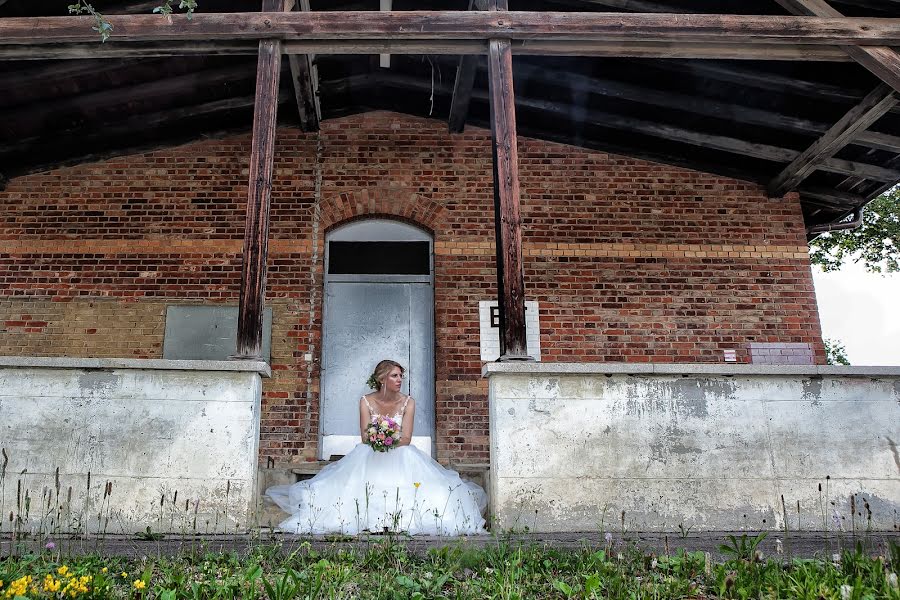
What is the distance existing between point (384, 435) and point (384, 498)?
50cm

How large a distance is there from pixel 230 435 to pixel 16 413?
1.37 metres

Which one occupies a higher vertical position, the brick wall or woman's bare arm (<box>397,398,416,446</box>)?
the brick wall

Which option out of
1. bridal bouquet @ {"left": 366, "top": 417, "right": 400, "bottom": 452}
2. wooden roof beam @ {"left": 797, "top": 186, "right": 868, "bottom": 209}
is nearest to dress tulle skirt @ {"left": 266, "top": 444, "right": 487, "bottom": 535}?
bridal bouquet @ {"left": 366, "top": 417, "right": 400, "bottom": 452}

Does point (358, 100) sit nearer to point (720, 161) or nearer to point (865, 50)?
point (720, 161)

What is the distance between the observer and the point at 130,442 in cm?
455

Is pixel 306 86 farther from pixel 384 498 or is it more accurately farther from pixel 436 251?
pixel 384 498

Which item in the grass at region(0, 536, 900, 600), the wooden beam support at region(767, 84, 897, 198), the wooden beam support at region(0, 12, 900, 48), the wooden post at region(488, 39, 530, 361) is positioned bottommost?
the grass at region(0, 536, 900, 600)

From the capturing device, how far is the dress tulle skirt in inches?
189

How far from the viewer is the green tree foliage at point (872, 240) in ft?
42.6

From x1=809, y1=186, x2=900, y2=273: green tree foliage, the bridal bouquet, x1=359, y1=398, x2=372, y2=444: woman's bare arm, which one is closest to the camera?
the bridal bouquet

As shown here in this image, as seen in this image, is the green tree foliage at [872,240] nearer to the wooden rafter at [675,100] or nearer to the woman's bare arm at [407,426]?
the wooden rafter at [675,100]

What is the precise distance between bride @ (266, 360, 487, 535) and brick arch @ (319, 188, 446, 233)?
9.48 feet

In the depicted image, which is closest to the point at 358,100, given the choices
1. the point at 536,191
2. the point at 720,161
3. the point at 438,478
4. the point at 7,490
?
the point at 536,191

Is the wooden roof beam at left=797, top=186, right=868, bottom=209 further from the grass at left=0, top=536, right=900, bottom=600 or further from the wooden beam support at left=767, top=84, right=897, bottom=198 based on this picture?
the grass at left=0, top=536, right=900, bottom=600
